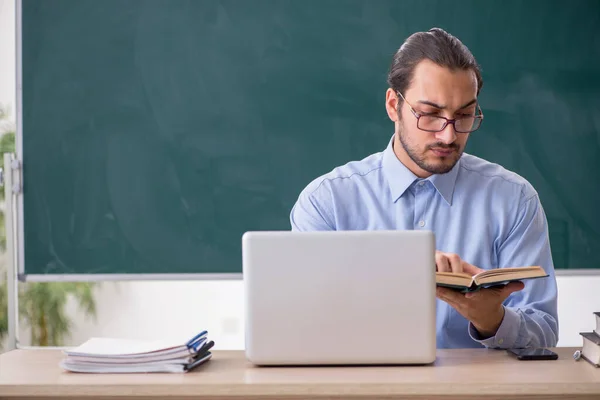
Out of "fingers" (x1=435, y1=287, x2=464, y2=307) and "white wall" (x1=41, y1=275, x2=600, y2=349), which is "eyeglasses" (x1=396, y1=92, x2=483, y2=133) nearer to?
"fingers" (x1=435, y1=287, x2=464, y2=307)

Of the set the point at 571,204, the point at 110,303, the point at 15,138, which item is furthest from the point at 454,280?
the point at 15,138

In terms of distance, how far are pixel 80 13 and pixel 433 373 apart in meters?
2.43

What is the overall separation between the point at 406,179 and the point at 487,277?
754 mm

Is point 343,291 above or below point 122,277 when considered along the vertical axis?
above

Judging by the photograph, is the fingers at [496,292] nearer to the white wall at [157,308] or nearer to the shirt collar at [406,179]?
the shirt collar at [406,179]

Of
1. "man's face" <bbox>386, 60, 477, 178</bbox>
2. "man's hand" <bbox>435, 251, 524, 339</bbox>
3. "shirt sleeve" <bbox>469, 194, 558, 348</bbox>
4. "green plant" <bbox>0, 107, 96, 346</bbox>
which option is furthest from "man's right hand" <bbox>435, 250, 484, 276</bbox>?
"green plant" <bbox>0, 107, 96, 346</bbox>

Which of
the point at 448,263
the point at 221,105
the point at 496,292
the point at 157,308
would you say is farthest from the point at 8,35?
the point at 496,292

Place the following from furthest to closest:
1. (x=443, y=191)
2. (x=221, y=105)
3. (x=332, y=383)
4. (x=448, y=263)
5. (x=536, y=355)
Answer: (x=221, y=105), (x=443, y=191), (x=448, y=263), (x=536, y=355), (x=332, y=383)

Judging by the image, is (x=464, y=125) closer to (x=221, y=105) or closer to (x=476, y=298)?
(x=476, y=298)

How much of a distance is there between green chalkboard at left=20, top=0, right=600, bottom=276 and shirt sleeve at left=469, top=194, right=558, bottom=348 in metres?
1.03

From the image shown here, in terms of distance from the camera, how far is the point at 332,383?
53.7 inches

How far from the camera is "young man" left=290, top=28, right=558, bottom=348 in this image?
2.12 meters

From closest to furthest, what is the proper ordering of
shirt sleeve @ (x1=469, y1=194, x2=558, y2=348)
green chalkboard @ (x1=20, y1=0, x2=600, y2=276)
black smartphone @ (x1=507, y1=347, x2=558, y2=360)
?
1. black smartphone @ (x1=507, y1=347, x2=558, y2=360)
2. shirt sleeve @ (x1=469, y1=194, x2=558, y2=348)
3. green chalkboard @ (x1=20, y1=0, x2=600, y2=276)

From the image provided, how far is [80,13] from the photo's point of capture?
127 inches
